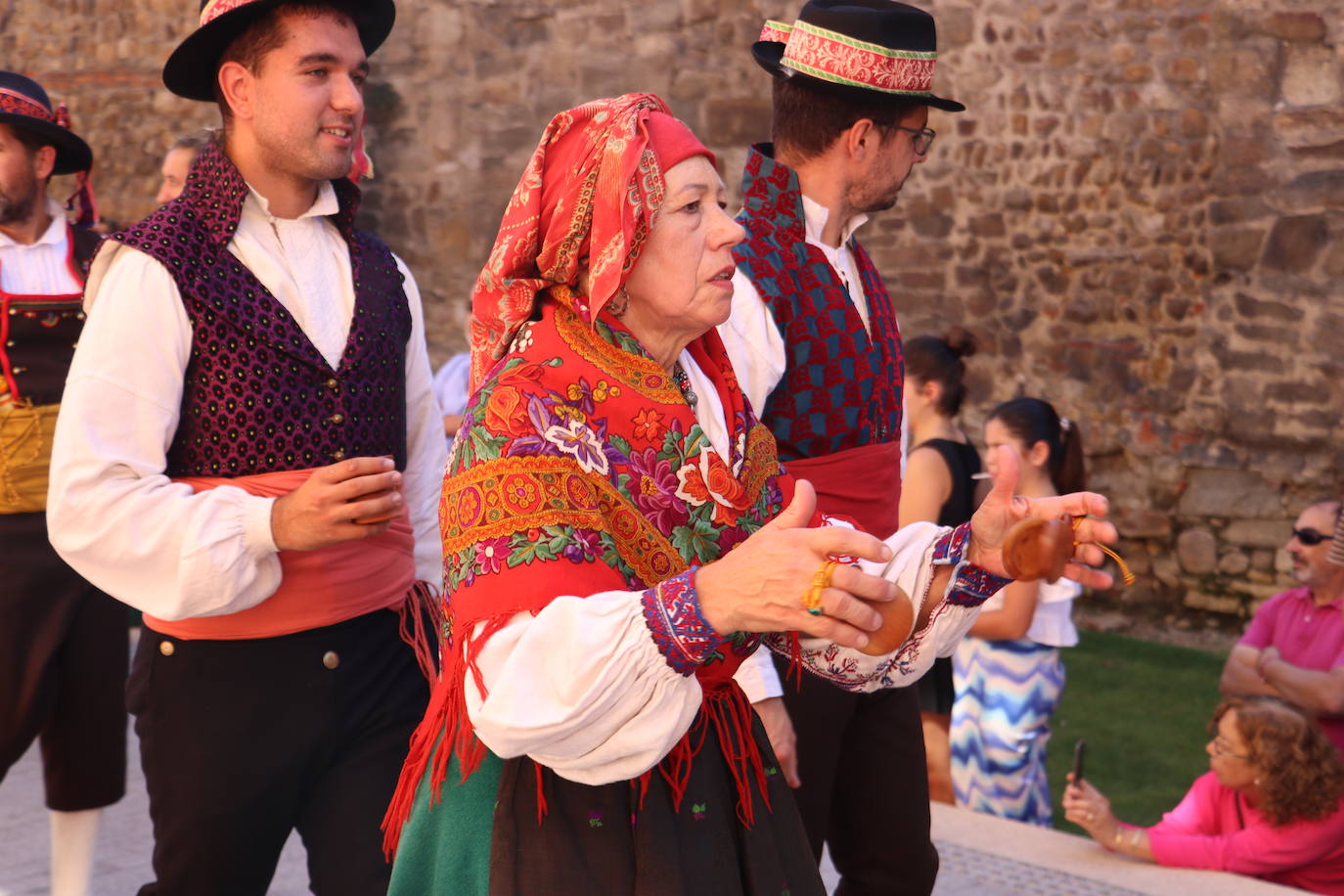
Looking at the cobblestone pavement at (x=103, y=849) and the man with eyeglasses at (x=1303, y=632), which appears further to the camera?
the man with eyeglasses at (x=1303, y=632)

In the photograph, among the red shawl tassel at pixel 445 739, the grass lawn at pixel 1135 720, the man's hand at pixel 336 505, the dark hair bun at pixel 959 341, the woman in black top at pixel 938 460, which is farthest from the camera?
the grass lawn at pixel 1135 720

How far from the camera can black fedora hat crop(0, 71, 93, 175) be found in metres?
4.01

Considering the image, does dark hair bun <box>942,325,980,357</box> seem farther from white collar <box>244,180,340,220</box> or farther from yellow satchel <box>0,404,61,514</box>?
yellow satchel <box>0,404,61,514</box>

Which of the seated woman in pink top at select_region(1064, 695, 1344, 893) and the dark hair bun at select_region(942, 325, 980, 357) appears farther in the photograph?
the dark hair bun at select_region(942, 325, 980, 357)

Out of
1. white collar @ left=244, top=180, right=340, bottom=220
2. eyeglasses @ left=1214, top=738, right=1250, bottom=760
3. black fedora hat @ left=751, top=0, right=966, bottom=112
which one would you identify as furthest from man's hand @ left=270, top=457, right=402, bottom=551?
eyeglasses @ left=1214, top=738, right=1250, bottom=760

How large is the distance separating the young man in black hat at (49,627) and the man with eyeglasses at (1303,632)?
3.35 metres

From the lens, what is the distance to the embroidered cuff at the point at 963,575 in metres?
2.16

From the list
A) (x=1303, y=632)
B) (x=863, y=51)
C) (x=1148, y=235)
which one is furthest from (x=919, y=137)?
(x=1148, y=235)

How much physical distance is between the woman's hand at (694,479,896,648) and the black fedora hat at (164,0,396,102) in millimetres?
1522

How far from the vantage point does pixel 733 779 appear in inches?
82.7

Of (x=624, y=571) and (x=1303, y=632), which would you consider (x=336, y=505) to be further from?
(x=1303, y=632)

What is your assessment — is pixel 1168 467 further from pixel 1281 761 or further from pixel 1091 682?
pixel 1281 761

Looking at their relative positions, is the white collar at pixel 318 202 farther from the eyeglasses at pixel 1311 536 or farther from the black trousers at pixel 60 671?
the eyeglasses at pixel 1311 536

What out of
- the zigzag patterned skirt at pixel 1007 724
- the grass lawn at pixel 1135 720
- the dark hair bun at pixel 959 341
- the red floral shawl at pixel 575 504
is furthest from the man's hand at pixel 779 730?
the grass lawn at pixel 1135 720
